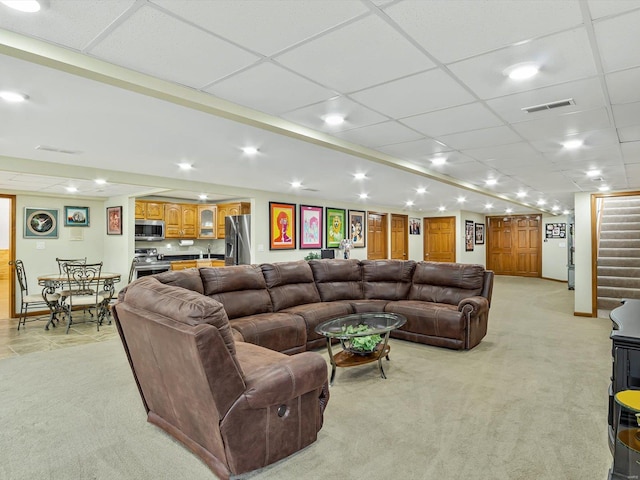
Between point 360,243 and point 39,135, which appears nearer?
point 39,135

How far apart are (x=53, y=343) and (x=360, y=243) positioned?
6575 mm

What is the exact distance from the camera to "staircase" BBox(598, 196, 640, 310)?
6.65 meters

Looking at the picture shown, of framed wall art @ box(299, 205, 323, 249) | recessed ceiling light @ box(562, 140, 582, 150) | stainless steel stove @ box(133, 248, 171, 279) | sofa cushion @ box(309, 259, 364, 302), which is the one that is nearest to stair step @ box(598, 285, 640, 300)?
recessed ceiling light @ box(562, 140, 582, 150)

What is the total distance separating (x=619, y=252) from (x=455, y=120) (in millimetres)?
5952

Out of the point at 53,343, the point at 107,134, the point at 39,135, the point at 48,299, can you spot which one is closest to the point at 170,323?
the point at 107,134

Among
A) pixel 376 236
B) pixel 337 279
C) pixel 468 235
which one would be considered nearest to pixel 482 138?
pixel 337 279

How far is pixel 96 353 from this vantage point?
4.52m

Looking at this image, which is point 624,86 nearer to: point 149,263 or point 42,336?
point 42,336

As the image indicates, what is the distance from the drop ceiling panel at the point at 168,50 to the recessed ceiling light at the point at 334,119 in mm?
1014

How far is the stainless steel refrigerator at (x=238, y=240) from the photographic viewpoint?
7.19 metres

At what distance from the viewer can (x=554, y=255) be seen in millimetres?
11898

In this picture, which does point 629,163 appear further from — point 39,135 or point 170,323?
point 39,135

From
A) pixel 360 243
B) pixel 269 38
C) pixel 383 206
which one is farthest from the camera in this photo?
pixel 383 206

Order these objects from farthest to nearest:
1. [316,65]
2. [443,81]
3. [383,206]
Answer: [383,206], [443,81], [316,65]
